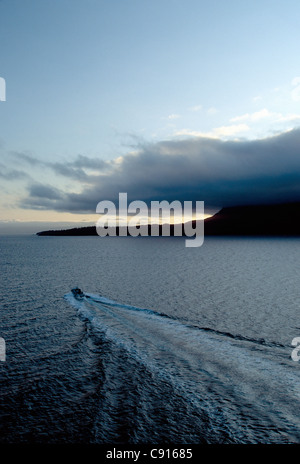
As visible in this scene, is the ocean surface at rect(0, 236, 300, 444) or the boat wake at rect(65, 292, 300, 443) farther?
the boat wake at rect(65, 292, 300, 443)

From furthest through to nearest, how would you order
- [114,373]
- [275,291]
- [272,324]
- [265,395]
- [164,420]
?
[275,291] → [272,324] → [114,373] → [265,395] → [164,420]

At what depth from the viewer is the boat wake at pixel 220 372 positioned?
10.2m

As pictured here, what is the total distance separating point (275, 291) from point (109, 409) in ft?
96.0

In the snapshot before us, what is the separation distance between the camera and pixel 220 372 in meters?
14.2

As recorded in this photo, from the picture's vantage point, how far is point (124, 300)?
1215 inches

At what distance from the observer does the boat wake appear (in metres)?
10.2

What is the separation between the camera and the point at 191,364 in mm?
15164

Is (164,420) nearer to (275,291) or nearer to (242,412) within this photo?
(242,412)

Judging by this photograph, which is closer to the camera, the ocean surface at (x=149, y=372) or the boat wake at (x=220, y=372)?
the ocean surface at (x=149, y=372)
